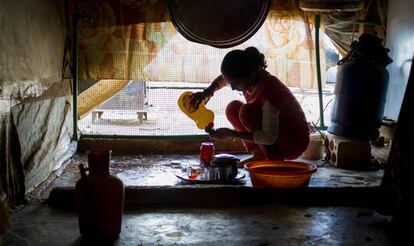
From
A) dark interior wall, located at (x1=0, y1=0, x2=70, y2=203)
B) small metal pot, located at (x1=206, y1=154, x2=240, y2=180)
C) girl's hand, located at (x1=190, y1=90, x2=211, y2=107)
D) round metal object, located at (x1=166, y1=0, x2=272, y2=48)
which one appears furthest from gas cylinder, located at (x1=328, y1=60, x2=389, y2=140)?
dark interior wall, located at (x1=0, y1=0, x2=70, y2=203)

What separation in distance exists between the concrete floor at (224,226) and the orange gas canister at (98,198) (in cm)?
9

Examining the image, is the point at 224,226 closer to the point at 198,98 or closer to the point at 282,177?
the point at 282,177

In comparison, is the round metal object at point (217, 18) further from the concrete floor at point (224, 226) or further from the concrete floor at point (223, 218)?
the concrete floor at point (224, 226)

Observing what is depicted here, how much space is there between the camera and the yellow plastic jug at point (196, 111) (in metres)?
3.49

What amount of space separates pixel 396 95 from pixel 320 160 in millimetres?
941

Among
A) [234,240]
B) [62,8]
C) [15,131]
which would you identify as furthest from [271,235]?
[62,8]

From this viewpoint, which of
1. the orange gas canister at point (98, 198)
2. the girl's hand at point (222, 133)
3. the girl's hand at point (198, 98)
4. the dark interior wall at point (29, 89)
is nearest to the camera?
the orange gas canister at point (98, 198)

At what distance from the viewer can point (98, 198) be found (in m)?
2.04

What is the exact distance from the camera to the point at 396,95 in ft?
13.8

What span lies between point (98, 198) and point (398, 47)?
325cm

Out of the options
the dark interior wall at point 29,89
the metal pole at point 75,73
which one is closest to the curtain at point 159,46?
the metal pole at point 75,73

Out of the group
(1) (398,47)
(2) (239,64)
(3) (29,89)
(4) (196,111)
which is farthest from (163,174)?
(1) (398,47)

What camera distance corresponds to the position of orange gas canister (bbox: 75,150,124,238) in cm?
204

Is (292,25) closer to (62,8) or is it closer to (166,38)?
(166,38)
